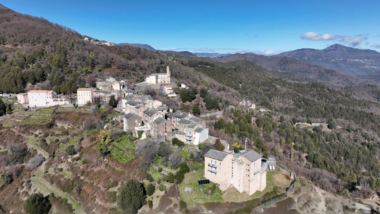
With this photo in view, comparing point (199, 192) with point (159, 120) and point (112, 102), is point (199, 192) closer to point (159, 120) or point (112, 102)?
point (159, 120)

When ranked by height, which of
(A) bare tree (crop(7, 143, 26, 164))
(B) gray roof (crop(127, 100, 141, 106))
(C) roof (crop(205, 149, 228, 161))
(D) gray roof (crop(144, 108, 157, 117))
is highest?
(B) gray roof (crop(127, 100, 141, 106))

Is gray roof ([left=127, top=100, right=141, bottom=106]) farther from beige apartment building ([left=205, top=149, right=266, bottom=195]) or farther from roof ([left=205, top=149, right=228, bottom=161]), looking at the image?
roof ([left=205, top=149, right=228, bottom=161])

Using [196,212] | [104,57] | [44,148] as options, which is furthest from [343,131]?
[44,148]

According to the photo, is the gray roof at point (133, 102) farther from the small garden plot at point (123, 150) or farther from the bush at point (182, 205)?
the bush at point (182, 205)

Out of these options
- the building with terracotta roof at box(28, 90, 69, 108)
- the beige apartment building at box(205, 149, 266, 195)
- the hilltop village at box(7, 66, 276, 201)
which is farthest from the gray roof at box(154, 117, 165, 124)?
the building with terracotta roof at box(28, 90, 69, 108)

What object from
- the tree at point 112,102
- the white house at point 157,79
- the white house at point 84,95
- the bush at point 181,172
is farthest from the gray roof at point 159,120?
the white house at point 157,79

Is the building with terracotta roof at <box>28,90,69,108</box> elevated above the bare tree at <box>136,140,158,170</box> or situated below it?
above
